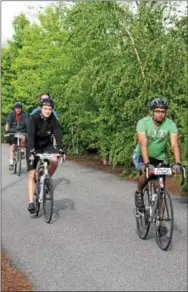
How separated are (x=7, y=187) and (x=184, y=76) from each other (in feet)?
15.7

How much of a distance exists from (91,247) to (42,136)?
94.0 inches

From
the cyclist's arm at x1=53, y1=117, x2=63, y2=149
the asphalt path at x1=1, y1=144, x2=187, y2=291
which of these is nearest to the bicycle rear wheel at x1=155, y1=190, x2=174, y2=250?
the asphalt path at x1=1, y1=144, x2=187, y2=291

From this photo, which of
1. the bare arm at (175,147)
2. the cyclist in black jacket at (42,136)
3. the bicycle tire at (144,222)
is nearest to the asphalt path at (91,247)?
the bicycle tire at (144,222)

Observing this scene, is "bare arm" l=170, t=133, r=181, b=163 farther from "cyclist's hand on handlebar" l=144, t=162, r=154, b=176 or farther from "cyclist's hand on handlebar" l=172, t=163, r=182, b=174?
"cyclist's hand on handlebar" l=144, t=162, r=154, b=176

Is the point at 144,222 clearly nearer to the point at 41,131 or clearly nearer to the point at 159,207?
→ the point at 159,207

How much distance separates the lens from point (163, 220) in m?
6.81

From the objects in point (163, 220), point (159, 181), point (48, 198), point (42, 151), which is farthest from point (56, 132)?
point (163, 220)

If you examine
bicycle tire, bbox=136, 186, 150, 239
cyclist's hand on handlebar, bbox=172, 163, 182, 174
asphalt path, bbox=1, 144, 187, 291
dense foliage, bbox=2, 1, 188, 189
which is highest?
dense foliage, bbox=2, 1, 188, 189

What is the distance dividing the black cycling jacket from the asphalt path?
1.23 m

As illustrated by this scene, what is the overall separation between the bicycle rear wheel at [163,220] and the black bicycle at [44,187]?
199 centimetres

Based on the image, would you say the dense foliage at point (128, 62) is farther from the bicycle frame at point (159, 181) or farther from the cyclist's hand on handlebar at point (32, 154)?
the cyclist's hand on handlebar at point (32, 154)

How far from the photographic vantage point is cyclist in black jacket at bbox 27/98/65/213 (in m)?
8.18

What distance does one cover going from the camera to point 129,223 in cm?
820

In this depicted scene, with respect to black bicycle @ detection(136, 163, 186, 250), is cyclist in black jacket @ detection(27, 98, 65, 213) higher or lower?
higher
